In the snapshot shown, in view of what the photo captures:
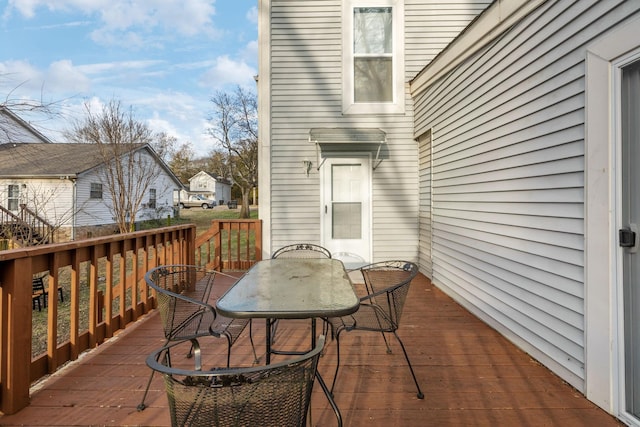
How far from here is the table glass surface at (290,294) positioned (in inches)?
57.3

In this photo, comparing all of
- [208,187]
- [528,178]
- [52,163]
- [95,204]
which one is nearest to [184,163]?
[208,187]

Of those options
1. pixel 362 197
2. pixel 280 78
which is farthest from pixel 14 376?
pixel 280 78

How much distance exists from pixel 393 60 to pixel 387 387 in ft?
16.0

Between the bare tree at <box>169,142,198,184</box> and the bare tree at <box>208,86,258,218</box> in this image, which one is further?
the bare tree at <box>169,142,198,184</box>

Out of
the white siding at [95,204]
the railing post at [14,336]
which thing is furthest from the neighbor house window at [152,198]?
the railing post at [14,336]

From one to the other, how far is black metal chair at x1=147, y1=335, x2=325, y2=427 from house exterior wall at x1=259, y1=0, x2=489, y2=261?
170 inches

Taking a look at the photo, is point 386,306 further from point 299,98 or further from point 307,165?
point 299,98

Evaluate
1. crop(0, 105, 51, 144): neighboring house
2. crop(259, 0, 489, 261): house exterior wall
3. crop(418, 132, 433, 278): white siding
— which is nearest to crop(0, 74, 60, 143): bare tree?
crop(0, 105, 51, 144): neighboring house

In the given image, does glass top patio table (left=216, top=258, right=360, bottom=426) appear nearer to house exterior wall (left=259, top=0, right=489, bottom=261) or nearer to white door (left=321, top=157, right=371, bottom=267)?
white door (left=321, top=157, right=371, bottom=267)

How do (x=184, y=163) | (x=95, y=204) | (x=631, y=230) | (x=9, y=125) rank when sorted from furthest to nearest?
(x=184, y=163) → (x=95, y=204) → (x=9, y=125) → (x=631, y=230)

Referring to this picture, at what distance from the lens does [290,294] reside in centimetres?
175

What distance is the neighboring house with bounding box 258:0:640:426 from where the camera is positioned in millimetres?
1779

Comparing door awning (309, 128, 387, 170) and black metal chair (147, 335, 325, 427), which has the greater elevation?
door awning (309, 128, 387, 170)

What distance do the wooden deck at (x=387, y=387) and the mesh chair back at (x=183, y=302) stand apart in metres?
0.42
